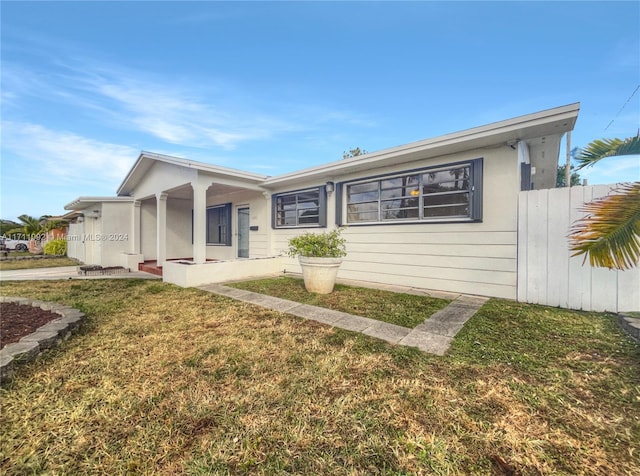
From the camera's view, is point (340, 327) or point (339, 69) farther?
point (339, 69)

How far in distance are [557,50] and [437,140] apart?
489 centimetres

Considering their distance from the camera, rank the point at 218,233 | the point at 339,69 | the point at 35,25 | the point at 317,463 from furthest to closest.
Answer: the point at 218,233
the point at 339,69
the point at 35,25
the point at 317,463

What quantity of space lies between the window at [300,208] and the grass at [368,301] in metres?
2.14

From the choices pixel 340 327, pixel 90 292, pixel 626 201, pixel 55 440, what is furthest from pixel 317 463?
pixel 90 292

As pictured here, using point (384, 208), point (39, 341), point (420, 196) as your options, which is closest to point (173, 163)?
point (39, 341)

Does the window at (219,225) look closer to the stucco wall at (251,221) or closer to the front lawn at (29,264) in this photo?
the stucco wall at (251,221)

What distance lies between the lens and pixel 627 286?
3.69 meters

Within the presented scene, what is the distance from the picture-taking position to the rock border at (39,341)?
218 centimetres

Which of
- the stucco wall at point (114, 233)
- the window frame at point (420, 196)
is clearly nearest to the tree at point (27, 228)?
the stucco wall at point (114, 233)

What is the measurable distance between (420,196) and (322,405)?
483cm

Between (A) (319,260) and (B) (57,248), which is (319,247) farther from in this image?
(B) (57,248)

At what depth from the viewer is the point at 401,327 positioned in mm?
3305

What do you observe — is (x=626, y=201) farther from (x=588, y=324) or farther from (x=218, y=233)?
(x=218, y=233)

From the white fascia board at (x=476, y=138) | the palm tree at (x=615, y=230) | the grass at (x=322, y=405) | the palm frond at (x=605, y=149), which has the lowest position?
the grass at (x=322, y=405)
